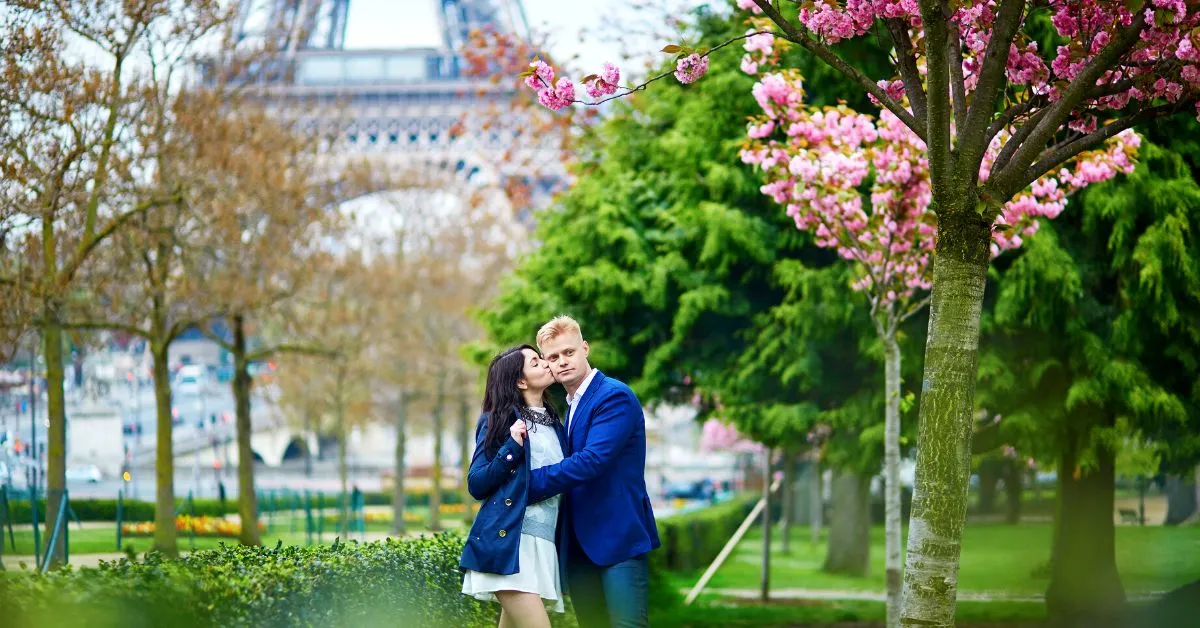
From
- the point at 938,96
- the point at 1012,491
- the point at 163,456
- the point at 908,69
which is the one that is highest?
the point at 908,69

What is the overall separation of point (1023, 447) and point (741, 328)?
344 centimetres

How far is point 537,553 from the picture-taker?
245 inches

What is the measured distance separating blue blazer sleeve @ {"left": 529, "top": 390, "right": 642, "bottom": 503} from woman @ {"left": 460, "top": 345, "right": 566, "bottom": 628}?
3.3 inches

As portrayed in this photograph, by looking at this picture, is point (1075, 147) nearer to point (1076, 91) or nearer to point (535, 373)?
point (1076, 91)

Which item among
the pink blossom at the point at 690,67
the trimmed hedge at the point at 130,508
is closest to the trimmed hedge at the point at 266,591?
the pink blossom at the point at 690,67

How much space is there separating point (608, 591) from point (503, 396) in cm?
94

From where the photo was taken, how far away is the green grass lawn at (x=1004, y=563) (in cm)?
1748

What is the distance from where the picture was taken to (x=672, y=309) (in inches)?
664

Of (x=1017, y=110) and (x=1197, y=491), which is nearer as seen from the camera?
(x=1017, y=110)

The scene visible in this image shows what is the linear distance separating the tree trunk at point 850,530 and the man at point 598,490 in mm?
19741

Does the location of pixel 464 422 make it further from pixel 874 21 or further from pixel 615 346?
pixel 874 21

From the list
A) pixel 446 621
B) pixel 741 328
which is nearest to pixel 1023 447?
pixel 741 328

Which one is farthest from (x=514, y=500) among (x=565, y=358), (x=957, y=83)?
(x=957, y=83)

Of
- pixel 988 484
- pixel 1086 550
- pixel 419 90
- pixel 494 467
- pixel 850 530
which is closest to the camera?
pixel 494 467
